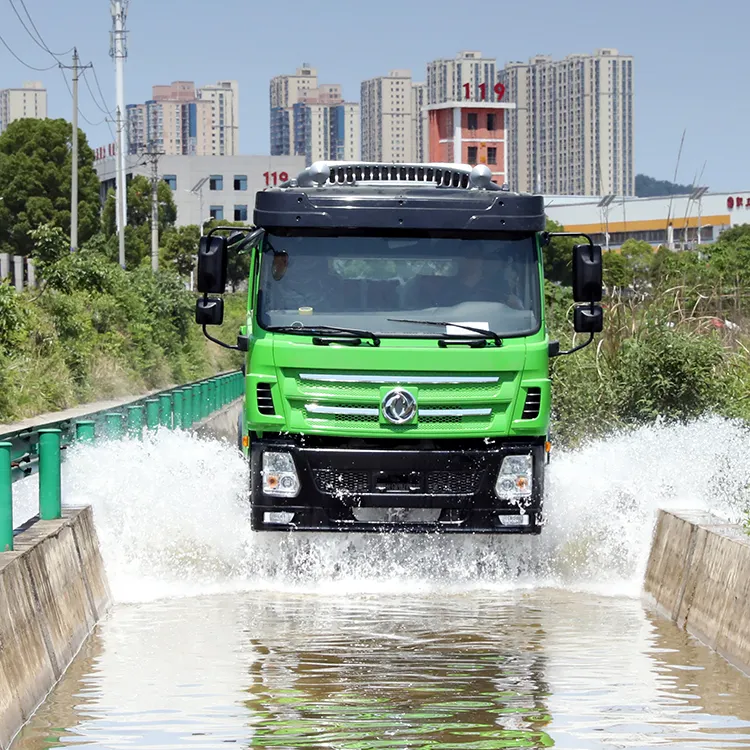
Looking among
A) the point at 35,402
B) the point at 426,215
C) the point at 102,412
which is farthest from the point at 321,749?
the point at 35,402

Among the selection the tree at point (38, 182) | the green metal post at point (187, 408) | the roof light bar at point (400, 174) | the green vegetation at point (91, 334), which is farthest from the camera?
the tree at point (38, 182)

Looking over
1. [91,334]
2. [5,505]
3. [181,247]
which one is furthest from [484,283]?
[181,247]

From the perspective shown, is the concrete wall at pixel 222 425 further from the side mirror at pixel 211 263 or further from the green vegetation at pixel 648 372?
the side mirror at pixel 211 263

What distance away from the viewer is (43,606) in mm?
9406

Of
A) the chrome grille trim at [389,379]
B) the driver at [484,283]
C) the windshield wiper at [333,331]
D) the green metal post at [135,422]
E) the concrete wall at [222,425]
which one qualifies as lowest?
the concrete wall at [222,425]

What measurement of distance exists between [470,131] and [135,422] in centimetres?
13604

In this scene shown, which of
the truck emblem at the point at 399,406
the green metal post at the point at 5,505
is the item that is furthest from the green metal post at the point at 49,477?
the truck emblem at the point at 399,406

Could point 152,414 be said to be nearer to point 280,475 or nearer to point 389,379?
point 280,475

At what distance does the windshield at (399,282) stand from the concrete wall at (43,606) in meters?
2.30

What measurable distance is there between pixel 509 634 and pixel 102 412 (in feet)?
23.8

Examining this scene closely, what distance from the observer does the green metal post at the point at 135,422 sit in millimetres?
18234

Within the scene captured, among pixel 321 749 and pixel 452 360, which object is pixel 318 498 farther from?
pixel 321 749

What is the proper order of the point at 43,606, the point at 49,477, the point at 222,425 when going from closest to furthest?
the point at 43,606 < the point at 49,477 < the point at 222,425

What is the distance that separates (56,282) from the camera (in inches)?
1489
